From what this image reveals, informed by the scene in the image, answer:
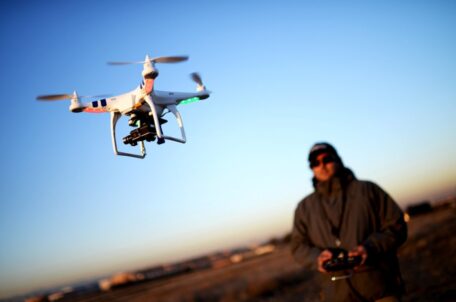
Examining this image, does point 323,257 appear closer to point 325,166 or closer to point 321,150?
point 325,166

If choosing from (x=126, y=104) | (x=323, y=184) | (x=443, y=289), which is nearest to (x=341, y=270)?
(x=323, y=184)

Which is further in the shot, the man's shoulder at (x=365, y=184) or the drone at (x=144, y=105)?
the man's shoulder at (x=365, y=184)

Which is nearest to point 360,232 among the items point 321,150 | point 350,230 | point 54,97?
point 350,230

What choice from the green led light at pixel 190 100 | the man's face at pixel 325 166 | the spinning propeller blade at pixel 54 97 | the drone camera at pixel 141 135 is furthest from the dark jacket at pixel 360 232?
the spinning propeller blade at pixel 54 97

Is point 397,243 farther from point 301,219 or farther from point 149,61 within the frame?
point 149,61

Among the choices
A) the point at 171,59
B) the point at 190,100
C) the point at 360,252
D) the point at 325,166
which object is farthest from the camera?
the point at 325,166

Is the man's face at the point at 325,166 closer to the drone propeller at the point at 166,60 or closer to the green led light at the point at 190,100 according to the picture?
the green led light at the point at 190,100
